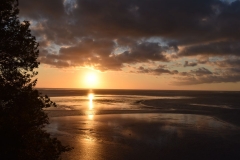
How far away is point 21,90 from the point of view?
13.0 meters

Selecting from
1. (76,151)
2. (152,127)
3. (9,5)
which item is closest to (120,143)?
(76,151)

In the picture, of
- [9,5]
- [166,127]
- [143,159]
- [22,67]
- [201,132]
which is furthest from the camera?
[166,127]

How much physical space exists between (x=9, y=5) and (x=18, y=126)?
20.7ft

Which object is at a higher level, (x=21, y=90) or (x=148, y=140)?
(x=21, y=90)

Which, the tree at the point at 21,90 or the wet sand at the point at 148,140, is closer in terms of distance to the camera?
the tree at the point at 21,90

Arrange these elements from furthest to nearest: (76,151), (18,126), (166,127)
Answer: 1. (166,127)
2. (76,151)
3. (18,126)

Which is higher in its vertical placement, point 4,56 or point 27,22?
point 27,22

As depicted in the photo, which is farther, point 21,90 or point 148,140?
point 148,140

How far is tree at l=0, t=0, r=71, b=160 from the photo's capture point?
1138cm

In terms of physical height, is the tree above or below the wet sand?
above

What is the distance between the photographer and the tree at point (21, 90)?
11375 mm

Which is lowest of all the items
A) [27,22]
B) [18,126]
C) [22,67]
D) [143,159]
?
[143,159]

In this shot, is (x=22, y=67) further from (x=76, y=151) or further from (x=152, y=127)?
(x=152, y=127)

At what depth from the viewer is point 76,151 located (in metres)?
22.2
